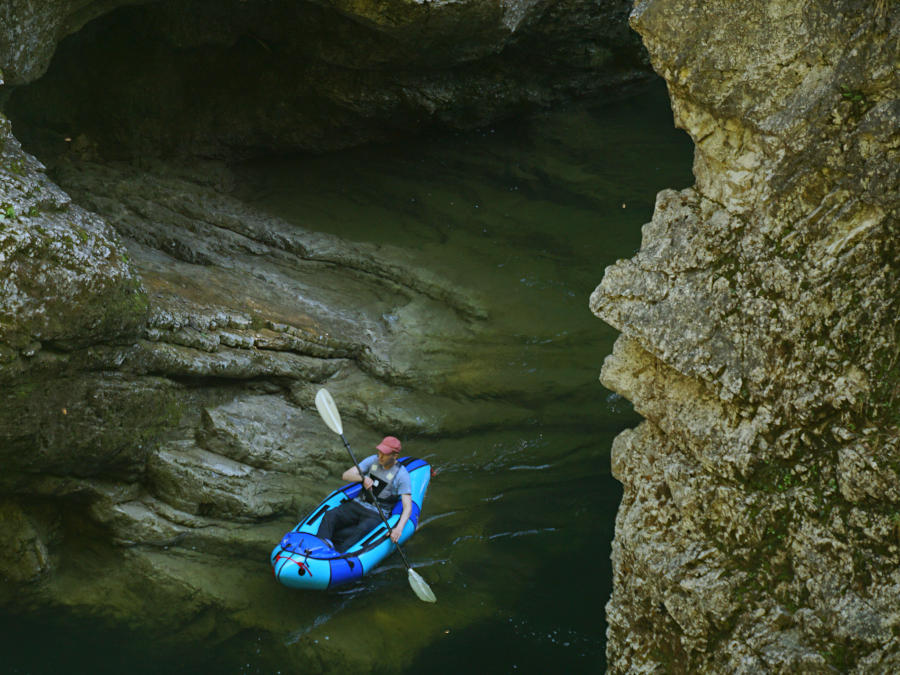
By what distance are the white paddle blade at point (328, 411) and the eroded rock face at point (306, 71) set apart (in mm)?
3980

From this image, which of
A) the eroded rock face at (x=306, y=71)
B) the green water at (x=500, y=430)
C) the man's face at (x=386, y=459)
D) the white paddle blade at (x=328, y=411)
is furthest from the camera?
the eroded rock face at (x=306, y=71)

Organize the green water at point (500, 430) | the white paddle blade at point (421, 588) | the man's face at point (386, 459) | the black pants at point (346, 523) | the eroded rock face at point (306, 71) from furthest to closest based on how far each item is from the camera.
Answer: the eroded rock face at point (306, 71)
the man's face at point (386, 459)
the black pants at point (346, 523)
the white paddle blade at point (421, 588)
the green water at point (500, 430)

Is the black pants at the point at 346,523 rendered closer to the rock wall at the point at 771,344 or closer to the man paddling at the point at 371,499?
the man paddling at the point at 371,499

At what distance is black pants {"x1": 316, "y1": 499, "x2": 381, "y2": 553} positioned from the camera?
682cm

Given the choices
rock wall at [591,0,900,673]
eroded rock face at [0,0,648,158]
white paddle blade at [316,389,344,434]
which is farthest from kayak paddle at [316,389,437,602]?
eroded rock face at [0,0,648,158]

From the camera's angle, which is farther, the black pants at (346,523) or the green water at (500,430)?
the black pants at (346,523)

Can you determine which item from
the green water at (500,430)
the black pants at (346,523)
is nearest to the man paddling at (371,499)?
the black pants at (346,523)

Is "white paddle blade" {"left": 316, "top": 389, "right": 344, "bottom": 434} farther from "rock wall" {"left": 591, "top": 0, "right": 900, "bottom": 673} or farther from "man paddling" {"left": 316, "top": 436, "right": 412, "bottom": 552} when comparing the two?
"rock wall" {"left": 591, "top": 0, "right": 900, "bottom": 673}

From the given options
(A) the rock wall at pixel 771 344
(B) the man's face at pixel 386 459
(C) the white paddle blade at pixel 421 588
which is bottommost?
(C) the white paddle blade at pixel 421 588

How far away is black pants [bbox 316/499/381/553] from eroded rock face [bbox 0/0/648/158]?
4.93 meters

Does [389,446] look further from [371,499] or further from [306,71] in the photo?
[306,71]

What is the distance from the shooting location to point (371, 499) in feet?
23.2

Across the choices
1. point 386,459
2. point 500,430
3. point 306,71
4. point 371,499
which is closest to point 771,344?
point 386,459

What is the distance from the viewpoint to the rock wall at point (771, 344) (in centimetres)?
340
